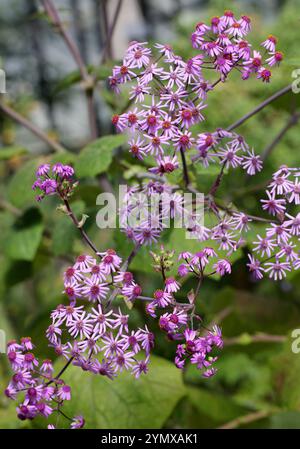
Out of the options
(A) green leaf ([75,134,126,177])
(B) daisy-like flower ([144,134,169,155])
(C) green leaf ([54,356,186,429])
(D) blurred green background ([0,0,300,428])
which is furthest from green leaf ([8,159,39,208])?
(B) daisy-like flower ([144,134,169,155])

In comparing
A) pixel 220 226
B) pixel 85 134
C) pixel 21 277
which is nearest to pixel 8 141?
pixel 21 277

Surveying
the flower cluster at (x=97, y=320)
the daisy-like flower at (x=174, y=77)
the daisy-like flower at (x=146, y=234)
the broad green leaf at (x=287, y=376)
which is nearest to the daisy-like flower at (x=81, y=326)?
the flower cluster at (x=97, y=320)

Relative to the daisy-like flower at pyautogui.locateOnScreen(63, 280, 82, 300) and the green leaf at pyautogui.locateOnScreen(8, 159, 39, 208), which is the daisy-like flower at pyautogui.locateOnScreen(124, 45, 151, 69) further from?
the green leaf at pyautogui.locateOnScreen(8, 159, 39, 208)

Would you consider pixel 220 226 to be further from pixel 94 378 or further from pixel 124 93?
pixel 124 93

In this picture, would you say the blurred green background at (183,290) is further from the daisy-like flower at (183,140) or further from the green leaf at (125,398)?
the daisy-like flower at (183,140)
